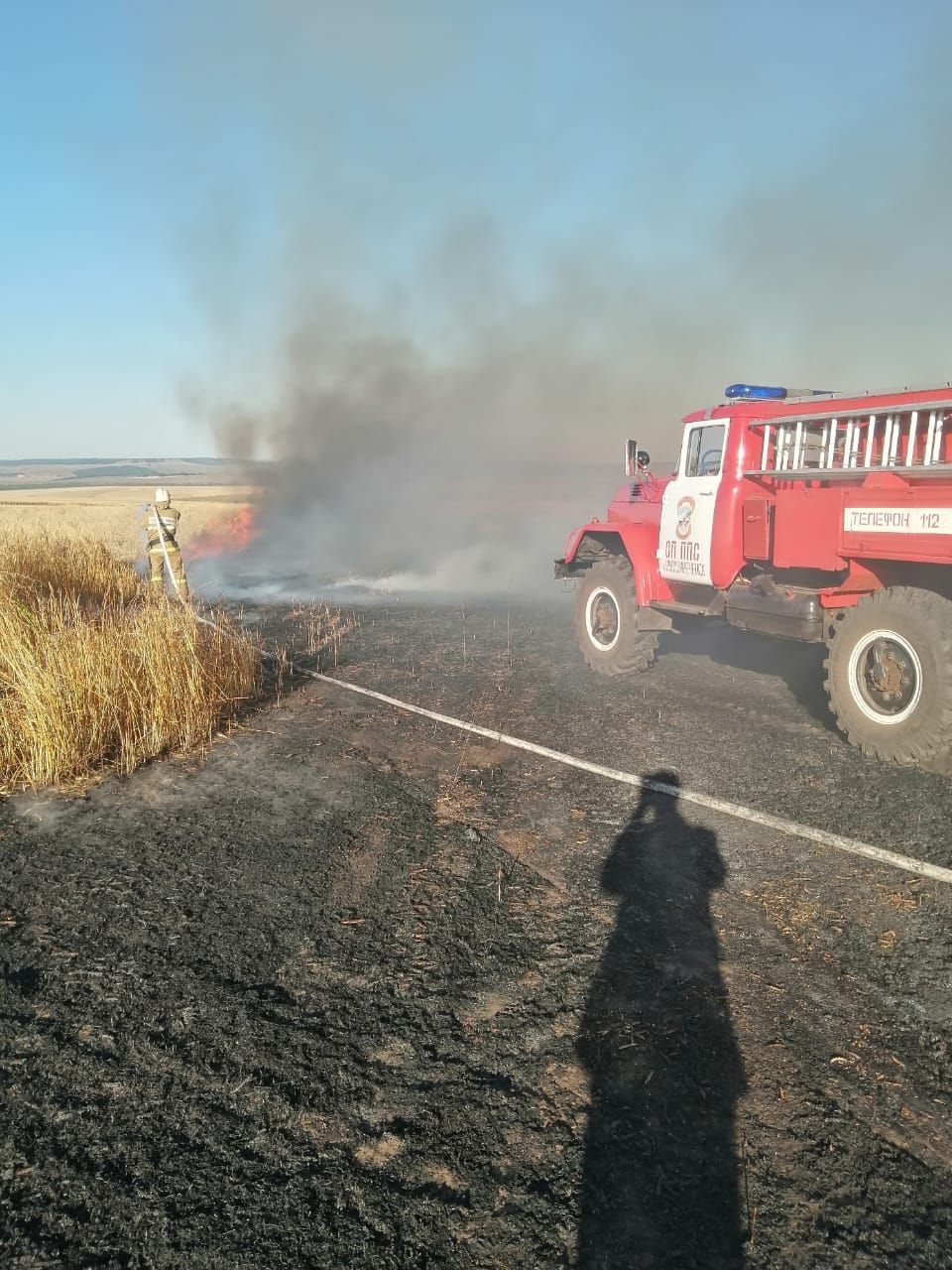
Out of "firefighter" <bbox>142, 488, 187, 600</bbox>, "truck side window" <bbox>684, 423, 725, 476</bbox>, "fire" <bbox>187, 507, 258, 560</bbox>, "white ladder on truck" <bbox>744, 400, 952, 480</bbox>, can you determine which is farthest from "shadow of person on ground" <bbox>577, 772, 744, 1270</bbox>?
"fire" <bbox>187, 507, 258, 560</bbox>

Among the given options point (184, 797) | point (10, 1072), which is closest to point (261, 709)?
point (184, 797)

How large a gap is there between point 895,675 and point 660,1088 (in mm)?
3888

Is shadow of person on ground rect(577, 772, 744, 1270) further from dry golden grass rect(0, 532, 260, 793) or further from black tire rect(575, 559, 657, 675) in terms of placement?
black tire rect(575, 559, 657, 675)

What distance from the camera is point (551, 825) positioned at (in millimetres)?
4375

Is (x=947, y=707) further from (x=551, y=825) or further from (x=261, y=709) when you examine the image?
(x=261, y=709)

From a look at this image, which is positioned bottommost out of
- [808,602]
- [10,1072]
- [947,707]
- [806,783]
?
[10,1072]

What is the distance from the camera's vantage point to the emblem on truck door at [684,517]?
23.3 ft

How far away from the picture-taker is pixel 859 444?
599 centimetres

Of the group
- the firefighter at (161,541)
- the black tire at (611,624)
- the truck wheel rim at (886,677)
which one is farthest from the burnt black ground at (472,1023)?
the firefighter at (161,541)

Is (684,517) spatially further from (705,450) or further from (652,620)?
(652,620)

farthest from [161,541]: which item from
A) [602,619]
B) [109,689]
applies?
[602,619]

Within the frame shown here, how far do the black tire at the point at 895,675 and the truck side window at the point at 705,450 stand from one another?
194 centimetres

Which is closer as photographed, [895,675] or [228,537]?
[895,675]

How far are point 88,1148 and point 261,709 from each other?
454 centimetres
